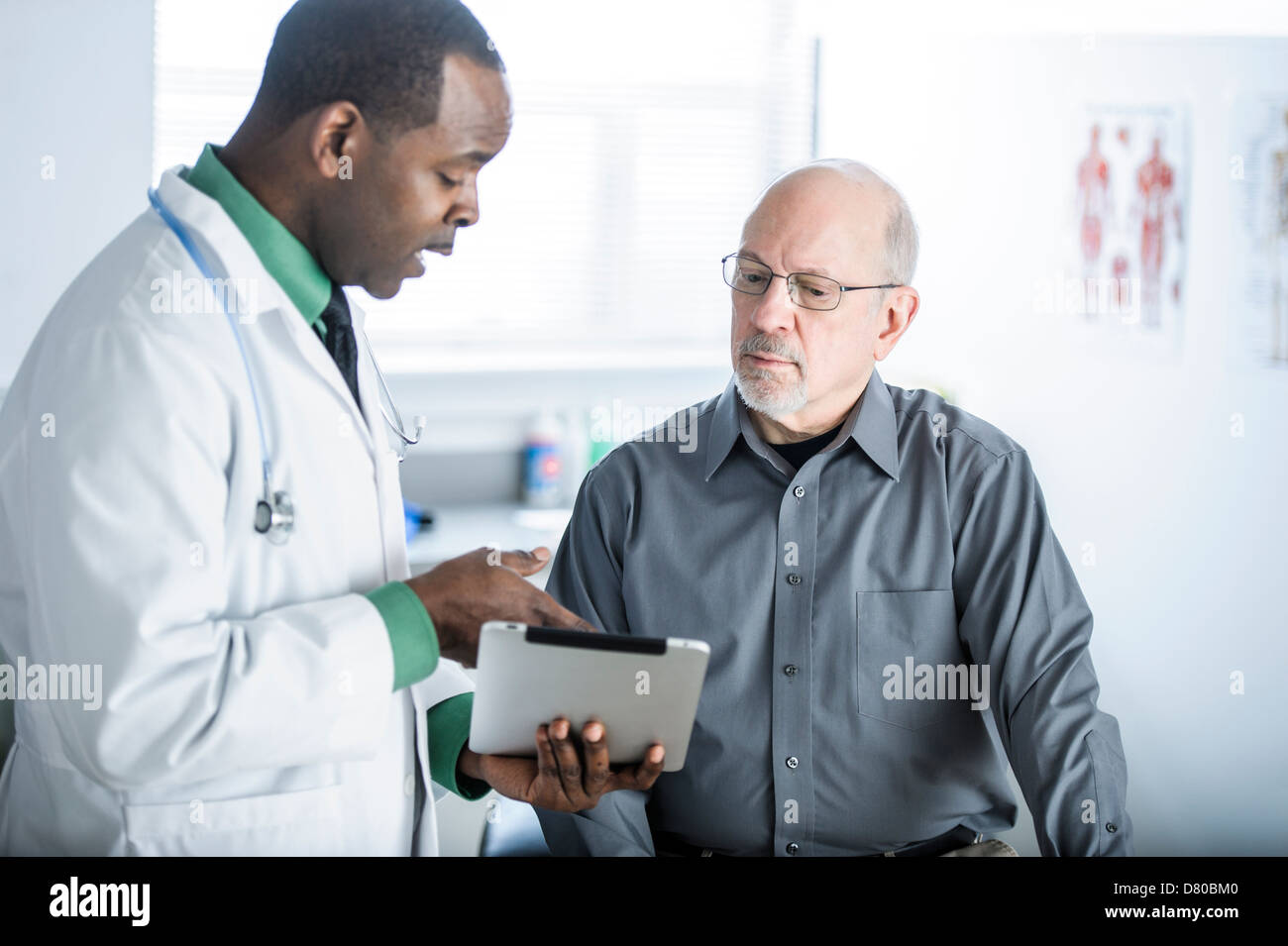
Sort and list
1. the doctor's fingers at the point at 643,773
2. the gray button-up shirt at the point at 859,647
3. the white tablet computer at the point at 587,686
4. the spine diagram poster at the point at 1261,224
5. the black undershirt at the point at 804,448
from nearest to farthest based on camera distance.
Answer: the white tablet computer at the point at 587,686 < the doctor's fingers at the point at 643,773 < the gray button-up shirt at the point at 859,647 < the black undershirt at the point at 804,448 < the spine diagram poster at the point at 1261,224

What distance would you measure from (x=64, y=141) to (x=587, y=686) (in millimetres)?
1628

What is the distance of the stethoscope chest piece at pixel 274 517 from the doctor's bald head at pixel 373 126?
211 mm

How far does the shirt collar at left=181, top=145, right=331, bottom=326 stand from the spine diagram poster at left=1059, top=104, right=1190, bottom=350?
195cm

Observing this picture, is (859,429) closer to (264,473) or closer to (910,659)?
(910,659)

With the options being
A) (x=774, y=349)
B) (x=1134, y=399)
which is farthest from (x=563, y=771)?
(x=1134, y=399)

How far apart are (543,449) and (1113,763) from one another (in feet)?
4.95

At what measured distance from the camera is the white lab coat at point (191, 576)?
0.77m

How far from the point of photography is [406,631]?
86cm

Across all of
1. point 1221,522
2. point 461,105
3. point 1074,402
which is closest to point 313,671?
point 461,105

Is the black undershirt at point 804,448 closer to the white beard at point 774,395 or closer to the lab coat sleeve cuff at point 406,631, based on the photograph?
the white beard at point 774,395

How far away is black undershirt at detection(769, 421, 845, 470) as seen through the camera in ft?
4.60

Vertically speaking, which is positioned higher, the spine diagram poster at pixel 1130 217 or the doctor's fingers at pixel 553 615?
the spine diagram poster at pixel 1130 217

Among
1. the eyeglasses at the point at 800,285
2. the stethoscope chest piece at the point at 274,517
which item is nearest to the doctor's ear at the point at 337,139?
the stethoscope chest piece at the point at 274,517

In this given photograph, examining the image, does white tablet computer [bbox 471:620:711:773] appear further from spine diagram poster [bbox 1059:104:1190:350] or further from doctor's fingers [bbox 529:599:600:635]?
spine diagram poster [bbox 1059:104:1190:350]
